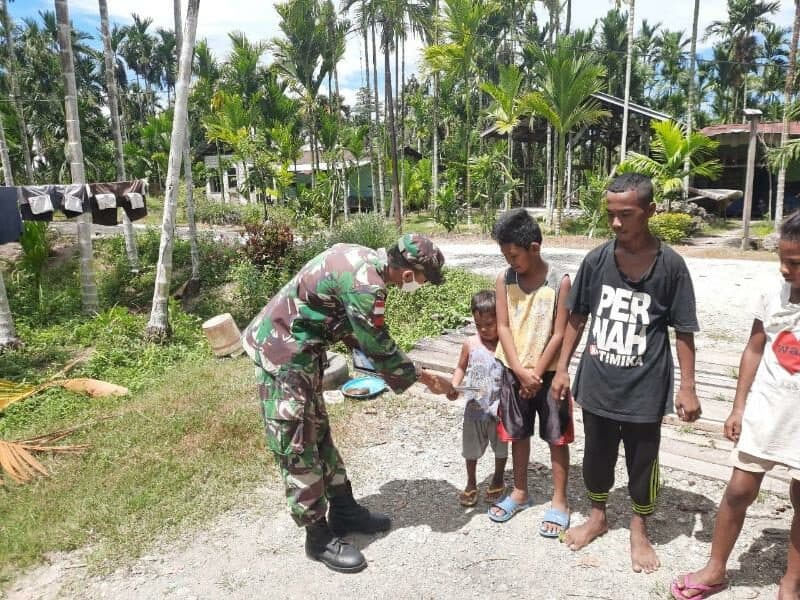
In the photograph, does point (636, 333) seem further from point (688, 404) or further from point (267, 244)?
point (267, 244)

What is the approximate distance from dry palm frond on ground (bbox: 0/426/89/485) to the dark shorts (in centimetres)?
319

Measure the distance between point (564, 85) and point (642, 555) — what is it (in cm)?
1469

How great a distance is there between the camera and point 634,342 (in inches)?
96.2

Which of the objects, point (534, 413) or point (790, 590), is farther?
point (534, 413)

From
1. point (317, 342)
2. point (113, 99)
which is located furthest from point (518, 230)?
point (113, 99)

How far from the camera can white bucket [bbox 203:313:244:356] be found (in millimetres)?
6891

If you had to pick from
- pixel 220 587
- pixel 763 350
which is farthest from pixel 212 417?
pixel 763 350

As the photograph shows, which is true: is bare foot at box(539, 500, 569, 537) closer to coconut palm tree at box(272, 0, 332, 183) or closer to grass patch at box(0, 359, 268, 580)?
grass patch at box(0, 359, 268, 580)

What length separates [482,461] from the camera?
380 centimetres

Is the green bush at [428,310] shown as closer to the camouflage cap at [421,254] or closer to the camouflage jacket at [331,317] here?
the camouflage jacket at [331,317]

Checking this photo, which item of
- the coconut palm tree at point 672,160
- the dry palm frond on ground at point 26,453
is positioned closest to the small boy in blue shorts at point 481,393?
the dry palm frond on ground at point 26,453

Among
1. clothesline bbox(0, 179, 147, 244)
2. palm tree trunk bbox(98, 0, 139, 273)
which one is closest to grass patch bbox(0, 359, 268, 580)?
clothesline bbox(0, 179, 147, 244)

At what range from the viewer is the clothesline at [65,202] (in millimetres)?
7500

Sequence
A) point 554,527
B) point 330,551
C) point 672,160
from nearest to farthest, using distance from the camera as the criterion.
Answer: point 330,551
point 554,527
point 672,160
